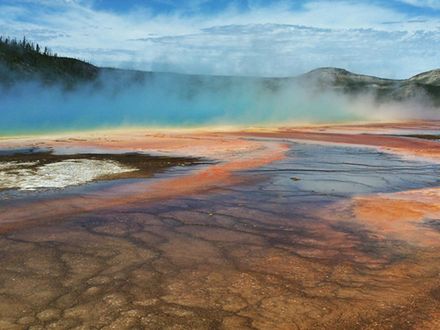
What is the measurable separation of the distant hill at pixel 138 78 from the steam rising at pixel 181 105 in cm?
41

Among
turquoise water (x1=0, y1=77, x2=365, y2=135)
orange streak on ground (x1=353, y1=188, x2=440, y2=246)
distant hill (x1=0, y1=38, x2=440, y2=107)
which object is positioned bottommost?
orange streak on ground (x1=353, y1=188, x2=440, y2=246)

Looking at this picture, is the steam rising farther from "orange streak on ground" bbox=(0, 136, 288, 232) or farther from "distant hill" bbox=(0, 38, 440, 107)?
"orange streak on ground" bbox=(0, 136, 288, 232)

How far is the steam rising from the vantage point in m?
37.9

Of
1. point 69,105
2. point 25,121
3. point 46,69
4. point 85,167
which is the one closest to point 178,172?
point 85,167

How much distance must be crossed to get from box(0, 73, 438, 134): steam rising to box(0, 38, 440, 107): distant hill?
407 millimetres

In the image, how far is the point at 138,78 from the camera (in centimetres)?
8081

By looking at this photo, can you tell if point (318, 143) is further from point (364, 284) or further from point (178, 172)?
point (364, 284)

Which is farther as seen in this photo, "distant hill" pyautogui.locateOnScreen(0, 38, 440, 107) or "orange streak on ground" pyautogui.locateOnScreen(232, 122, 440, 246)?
"distant hill" pyautogui.locateOnScreen(0, 38, 440, 107)

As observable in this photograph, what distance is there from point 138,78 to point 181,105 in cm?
2366

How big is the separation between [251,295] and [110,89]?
67.4 m

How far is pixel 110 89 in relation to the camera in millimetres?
68562

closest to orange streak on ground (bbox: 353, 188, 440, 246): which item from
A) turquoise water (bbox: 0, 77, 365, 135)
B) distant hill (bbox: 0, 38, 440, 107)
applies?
turquoise water (bbox: 0, 77, 365, 135)

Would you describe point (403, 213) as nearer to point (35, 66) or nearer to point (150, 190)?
point (150, 190)

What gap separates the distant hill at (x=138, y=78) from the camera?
57938mm
